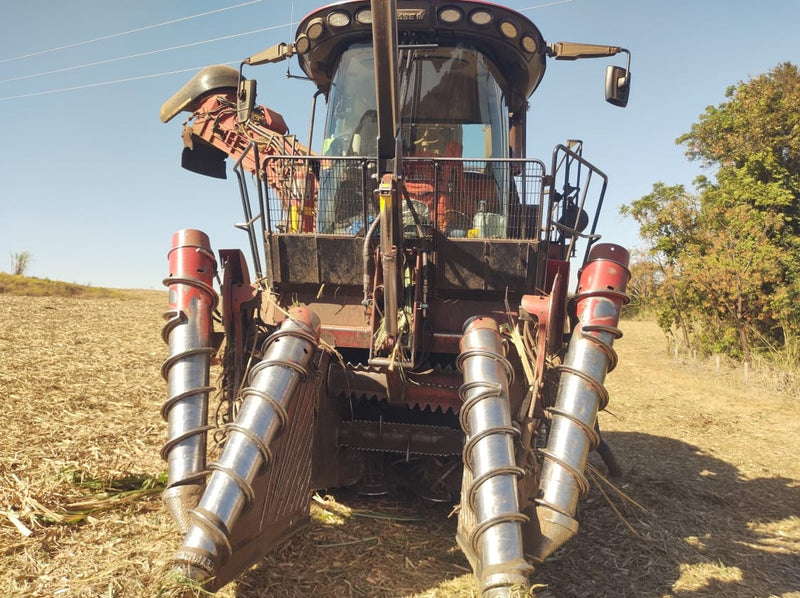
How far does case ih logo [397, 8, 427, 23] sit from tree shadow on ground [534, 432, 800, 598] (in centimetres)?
432

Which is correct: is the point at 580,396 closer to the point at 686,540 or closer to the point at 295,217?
the point at 686,540

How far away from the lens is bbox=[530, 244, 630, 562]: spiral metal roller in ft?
11.2

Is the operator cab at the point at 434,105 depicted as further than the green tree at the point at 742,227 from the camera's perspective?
No

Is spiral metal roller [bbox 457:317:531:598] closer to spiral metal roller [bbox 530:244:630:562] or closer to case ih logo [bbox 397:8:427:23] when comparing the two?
spiral metal roller [bbox 530:244:630:562]

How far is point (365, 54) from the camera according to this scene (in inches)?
219

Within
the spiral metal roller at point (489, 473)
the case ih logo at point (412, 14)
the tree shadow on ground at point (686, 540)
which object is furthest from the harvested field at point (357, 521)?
the case ih logo at point (412, 14)

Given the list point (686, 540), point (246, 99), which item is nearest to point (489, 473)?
point (686, 540)

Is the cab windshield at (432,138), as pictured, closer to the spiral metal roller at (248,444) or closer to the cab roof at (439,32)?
the cab roof at (439,32)

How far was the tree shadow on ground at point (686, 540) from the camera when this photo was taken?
4066 mm

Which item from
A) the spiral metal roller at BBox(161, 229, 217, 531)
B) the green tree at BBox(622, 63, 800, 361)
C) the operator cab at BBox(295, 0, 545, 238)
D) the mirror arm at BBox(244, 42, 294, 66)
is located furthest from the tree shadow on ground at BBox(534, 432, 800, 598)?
the green tree at BBox(622, 63, 800, 361)

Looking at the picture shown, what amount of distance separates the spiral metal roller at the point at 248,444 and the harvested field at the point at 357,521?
262mm

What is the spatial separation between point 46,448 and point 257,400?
3139 mm

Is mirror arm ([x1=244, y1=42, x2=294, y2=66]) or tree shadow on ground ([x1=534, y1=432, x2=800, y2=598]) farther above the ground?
mirror arm ([x1=244, y1=42, x2=294, y2=66])

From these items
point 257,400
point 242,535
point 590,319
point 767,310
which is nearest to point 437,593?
point 242,535
